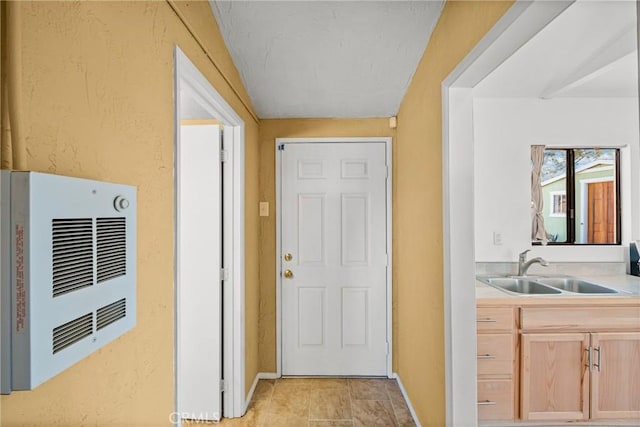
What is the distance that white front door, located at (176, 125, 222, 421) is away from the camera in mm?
2307

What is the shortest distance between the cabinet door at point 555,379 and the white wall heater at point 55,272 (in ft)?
7.71

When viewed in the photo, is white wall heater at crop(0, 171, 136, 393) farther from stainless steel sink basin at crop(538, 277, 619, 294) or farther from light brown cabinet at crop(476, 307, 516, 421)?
stainless steel sink basin at crop(538, 277, 619, 294)

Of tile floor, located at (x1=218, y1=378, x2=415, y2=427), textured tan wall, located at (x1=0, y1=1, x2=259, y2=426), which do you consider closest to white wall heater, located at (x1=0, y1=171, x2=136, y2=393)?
textured tan wall, located at (x1=0, y1=1, x2=259, y2=426)

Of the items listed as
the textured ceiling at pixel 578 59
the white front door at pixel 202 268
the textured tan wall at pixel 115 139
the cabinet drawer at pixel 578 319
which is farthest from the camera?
the white front door at pixel 202 268

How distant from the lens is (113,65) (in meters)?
0.97

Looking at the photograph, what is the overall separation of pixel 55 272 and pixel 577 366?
9.00 ft

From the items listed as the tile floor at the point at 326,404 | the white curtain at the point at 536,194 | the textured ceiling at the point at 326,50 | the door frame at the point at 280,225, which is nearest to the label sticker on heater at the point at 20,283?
the textured ceiling at the point at 326,50

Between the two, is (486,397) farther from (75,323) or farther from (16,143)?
(16,143)

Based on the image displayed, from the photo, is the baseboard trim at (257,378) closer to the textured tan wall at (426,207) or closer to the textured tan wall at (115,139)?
the textured tan wall at (426,207)

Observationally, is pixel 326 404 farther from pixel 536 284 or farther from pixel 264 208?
pixel 536 284

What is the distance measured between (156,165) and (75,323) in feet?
2.16

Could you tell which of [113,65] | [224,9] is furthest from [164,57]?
[224,9]

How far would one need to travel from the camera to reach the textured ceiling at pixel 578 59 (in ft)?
5.93

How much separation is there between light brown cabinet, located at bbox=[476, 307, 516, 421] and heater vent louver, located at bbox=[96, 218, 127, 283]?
204 centimetres
